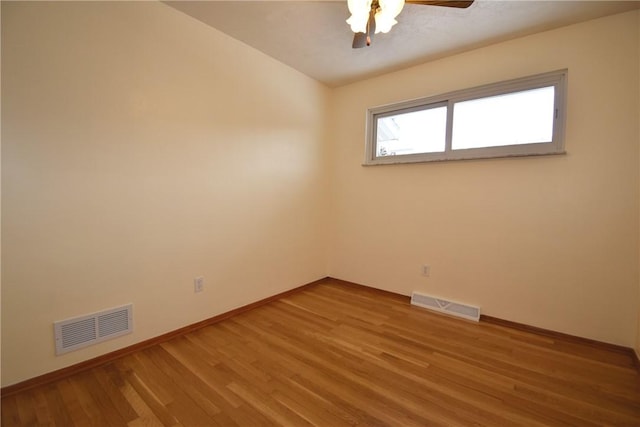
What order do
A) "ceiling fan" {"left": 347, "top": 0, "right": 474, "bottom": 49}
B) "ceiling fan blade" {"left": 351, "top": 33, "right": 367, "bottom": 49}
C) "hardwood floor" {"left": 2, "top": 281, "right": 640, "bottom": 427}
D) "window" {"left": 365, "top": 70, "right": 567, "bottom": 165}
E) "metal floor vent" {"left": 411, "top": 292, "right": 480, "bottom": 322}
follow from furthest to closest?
"metal floor vent" {"left": 411, "top": 292, "right": 480, "bottom": 322} → "window" {"left": 365, "top": 70, "right": 567, "bottom": 165} → "ceiling fan blade" {"left": 351, "top": 33, "right": 367, "bottom": 49} → "ceiling fan" {"left": 347, "top": 0, "right": 474, "bottom": 49} → "hardwood floor" {"left": 2, "top": 281, "right": 640, "bottom": 427}

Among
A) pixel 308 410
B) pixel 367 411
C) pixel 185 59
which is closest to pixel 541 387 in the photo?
pixel 367 411

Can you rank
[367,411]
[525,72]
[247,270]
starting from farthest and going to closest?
[247,270] → [525,72] → [367,411]

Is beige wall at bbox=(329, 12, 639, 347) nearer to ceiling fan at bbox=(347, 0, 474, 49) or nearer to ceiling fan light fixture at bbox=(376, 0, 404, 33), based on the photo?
ceiling fan at bbox=(347, 0, 474, 49)

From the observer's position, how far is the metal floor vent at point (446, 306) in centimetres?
244

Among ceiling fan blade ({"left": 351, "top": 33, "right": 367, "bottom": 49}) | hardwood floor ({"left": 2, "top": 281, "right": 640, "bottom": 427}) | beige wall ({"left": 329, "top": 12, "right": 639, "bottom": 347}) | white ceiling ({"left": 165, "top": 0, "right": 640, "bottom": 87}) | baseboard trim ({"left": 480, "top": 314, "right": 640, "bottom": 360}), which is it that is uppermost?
white ceiling ({"left": 165, "top": 0, "right": 640, "bottom": 87})

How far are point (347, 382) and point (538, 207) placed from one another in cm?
204

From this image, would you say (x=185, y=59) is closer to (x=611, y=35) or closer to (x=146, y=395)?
(x=146, y=395)

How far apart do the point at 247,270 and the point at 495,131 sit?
2.64 m

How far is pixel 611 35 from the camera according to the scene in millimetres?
1916

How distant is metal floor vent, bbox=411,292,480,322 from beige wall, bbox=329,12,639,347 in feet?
0.23

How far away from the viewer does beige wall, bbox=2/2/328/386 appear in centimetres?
142

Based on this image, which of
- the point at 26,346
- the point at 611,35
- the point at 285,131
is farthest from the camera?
the point at 285,131

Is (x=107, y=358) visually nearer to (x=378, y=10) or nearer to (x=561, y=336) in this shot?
(x=378, y=10)

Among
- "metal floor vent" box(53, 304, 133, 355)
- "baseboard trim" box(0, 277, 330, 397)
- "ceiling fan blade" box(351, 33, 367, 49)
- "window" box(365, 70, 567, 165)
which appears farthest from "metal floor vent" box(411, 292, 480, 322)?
"metal floor vent" box(53, 304, 133, 355)
